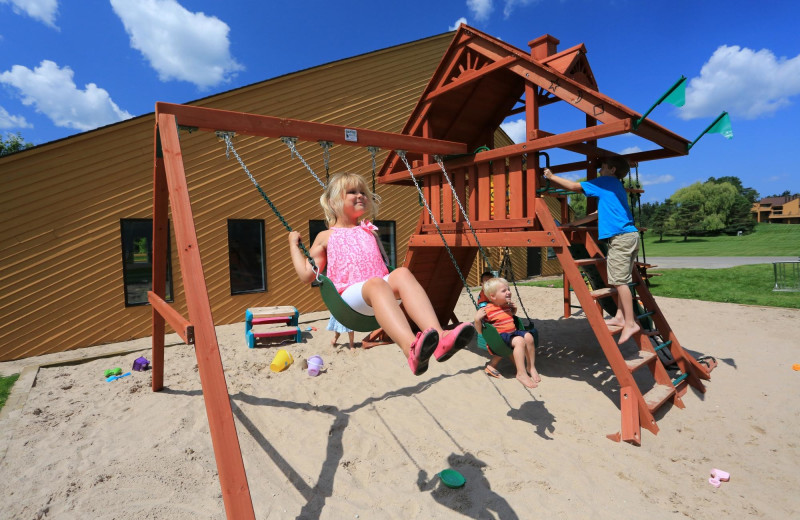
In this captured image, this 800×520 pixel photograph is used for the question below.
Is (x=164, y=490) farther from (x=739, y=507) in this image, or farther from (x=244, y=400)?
(x=739, y=507)

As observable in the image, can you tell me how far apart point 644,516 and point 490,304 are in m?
2.24

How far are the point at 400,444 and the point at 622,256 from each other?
2872mm

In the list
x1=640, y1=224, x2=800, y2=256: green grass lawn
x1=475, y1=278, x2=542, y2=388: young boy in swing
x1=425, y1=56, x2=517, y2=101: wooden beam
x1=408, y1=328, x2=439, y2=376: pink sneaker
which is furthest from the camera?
x1=640, y1=224, x2=800, y2=256: green grass lawn

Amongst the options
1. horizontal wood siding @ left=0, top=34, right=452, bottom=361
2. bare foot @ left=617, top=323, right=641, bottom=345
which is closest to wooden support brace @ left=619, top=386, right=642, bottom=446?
bare foot @ left=617, top=323, right=641, bottom=345

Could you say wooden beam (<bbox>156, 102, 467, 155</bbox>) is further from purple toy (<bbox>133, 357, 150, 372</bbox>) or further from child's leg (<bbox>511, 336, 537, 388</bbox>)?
purple toy (<bbox>133, 357, 150, 372</bbox>)

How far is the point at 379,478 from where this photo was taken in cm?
321

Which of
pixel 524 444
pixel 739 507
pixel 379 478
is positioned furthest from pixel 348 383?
pixel 739 507

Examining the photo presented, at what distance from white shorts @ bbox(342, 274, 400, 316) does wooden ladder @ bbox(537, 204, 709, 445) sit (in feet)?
6.76

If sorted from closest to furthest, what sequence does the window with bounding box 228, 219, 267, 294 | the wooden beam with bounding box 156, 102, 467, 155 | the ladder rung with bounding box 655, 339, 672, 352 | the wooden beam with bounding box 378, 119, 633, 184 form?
the wooden beam with bounding box 156, 102, 467, 155, the wooden beam with bounding box 378, 119, 633, 184, the ladder rung with bounding box 655, 339, 672, 352, the window with bounding box 228, 219, 267, 294

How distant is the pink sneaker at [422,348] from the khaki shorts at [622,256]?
9.15 feet

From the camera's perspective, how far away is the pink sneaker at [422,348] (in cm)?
219

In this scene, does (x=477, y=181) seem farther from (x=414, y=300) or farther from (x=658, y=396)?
(x=658, y=396)

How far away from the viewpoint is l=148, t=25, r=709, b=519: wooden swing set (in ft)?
8.38

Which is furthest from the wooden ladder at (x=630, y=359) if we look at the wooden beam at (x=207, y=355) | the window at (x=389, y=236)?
the window at (x=389, y=236)
